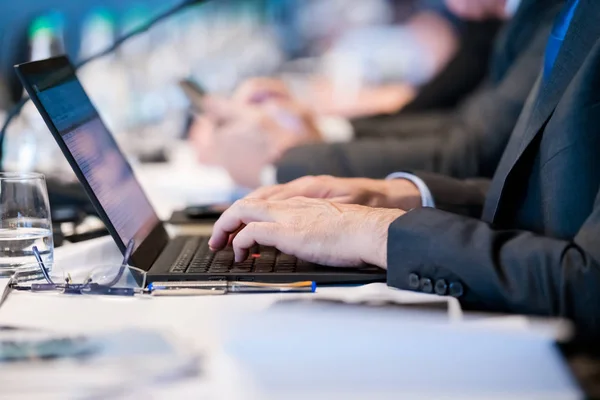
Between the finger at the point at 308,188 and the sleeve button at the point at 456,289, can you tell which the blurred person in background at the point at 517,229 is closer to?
the sleeve button at the point at 456,289

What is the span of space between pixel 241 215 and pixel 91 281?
205 millimetres

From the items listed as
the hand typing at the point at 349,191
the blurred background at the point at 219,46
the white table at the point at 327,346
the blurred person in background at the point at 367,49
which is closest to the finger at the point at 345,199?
the hand typing at the point at 349,191

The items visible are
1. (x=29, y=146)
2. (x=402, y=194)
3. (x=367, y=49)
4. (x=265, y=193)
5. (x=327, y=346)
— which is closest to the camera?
(x=327, y=346)

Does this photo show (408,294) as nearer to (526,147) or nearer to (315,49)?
(526,147)

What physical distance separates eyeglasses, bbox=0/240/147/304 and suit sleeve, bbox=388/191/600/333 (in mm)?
282

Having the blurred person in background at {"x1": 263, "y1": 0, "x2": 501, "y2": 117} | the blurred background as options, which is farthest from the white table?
the blurred person in background at {"x1": 263, "y1": 0, "x2": 501, "y2": 117}

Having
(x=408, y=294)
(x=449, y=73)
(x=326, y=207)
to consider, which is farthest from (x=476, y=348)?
(x=449, y=73)

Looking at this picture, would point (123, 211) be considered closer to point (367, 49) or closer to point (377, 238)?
point (377, 238)

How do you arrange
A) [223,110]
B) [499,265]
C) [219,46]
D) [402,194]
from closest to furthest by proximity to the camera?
1. [499,265]
2. [402,194]
3. [223,110]
4. [219,46]

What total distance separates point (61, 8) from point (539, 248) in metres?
3.06

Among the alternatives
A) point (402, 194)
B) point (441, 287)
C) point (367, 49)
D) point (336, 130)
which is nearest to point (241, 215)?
point (441, 287)

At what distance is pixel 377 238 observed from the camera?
3.34ft

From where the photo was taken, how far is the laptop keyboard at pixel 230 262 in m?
1.07

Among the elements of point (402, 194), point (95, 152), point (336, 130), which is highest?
point (95, 152)
